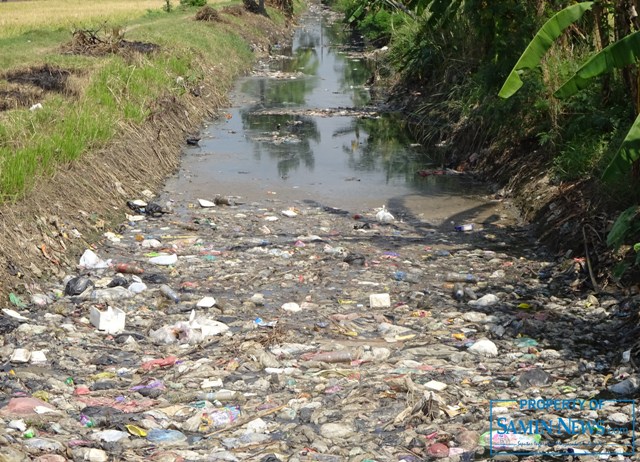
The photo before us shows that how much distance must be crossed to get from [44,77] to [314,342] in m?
8.31

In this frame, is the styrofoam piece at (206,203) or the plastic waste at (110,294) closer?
the plastic waste at (110,294)

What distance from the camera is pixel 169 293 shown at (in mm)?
7023

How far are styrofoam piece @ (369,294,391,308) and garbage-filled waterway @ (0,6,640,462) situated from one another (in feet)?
0.04

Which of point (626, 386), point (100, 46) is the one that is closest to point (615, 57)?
point (626, 386)

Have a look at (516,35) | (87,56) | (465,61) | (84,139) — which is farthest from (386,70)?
(84,139)

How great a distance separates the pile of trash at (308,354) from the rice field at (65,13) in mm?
12490

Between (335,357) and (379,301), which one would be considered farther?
→ (379,301)

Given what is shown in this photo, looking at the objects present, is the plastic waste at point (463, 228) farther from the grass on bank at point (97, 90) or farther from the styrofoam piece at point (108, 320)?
the styrofoam piece at point (108, 320)

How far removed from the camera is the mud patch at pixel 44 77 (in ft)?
40.3

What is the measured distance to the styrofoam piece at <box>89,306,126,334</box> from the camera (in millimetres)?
6297

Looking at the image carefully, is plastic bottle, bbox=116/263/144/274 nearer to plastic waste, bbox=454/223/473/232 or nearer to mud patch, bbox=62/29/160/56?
plastic waste, bbox=454/223/473/232

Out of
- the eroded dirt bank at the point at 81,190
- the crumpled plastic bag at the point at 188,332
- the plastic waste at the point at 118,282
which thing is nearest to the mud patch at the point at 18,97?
the eroded dirt bank at the point at 81,190

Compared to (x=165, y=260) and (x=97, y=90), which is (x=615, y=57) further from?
(x=97, y=90)

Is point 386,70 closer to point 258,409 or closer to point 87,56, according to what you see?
point 87,56
